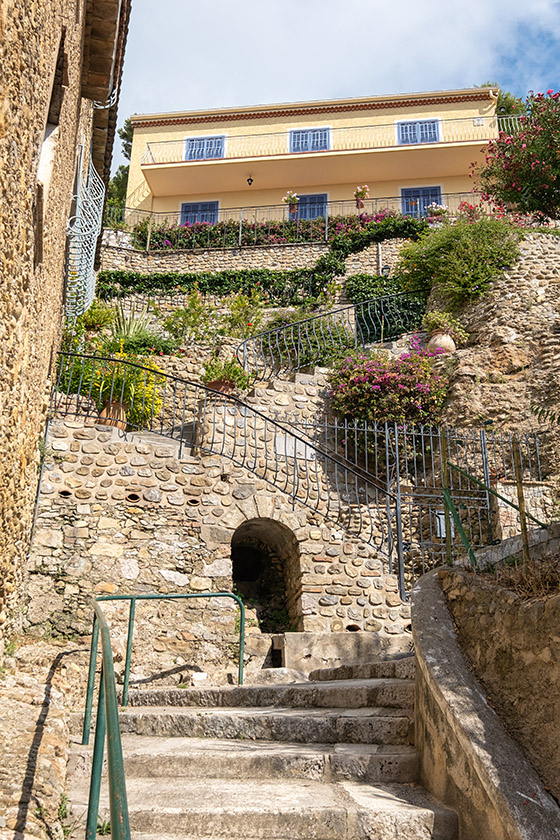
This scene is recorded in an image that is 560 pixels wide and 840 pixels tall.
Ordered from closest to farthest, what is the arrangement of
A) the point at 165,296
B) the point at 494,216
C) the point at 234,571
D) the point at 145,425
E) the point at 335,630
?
the point at 335,630 < the point at 234,571 < the point at 145,425 < the point at 494,216 < the point at 165,296

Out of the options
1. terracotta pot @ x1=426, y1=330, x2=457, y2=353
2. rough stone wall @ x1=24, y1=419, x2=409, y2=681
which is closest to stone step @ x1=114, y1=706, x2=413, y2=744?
rough stone wall @ x1=24, y1=419, x2=409, y2=681

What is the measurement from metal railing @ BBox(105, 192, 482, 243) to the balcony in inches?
51.7

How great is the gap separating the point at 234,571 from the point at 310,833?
6.96m

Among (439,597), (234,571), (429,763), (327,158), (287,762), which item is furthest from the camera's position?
(327,158)

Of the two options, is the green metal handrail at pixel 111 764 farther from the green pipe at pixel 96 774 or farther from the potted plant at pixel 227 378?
the potted plant at pixel 227 378

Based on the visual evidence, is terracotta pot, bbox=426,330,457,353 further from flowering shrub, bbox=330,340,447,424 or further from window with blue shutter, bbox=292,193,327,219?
window with blue shutter, bbox=292,193,327,219

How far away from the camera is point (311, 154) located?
22234 millimetres

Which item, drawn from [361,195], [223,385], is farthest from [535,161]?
[361,195]

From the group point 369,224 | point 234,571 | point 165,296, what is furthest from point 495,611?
point 369,224

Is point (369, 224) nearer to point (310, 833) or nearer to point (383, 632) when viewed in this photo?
point (383, 632)

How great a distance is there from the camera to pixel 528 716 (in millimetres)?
3213

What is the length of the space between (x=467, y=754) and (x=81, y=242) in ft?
24.7

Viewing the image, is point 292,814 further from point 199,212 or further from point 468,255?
point 199,212

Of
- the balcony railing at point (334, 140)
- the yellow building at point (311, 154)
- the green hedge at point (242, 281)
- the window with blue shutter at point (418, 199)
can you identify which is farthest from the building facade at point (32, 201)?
the balcony railing at point (334, 140)
